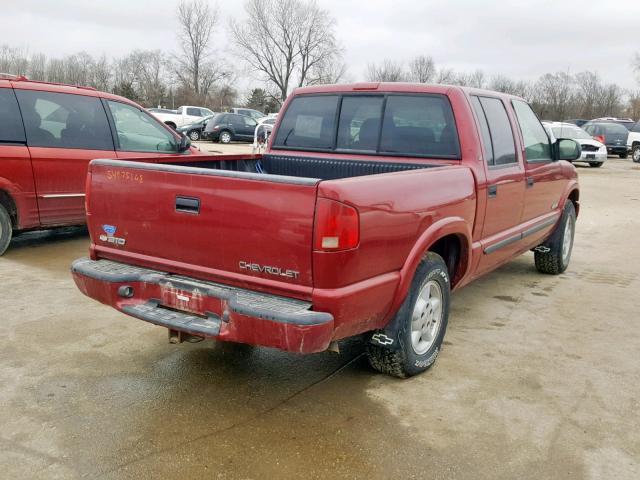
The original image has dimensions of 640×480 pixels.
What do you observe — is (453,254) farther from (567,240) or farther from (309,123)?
(567,240)

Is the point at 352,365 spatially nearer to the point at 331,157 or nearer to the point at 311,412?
the point at 311,412

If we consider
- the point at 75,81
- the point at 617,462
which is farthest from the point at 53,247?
the point at 75,81

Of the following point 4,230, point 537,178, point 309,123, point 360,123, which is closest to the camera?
point 360,123

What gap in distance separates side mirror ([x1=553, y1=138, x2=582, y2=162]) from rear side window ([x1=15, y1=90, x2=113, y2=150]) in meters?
4.94

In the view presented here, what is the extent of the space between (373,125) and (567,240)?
3183 millimetres

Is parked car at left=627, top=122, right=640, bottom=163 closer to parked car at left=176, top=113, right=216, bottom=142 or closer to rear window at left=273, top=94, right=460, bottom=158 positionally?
parked car at left=176, top=113, right=216, bottom=142

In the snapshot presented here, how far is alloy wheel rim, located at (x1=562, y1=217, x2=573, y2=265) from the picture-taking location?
6523mm

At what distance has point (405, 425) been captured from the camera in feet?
10.6

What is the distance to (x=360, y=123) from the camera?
15.7 ft

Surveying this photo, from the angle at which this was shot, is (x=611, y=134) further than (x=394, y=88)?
Yes

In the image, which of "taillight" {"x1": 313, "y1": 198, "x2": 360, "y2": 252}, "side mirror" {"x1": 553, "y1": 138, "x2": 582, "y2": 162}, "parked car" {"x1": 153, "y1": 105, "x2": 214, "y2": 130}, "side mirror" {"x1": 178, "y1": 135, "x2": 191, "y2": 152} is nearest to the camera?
"taillight" {"x1": 313, "y1": 198, "x2": 360, "y2": 252}

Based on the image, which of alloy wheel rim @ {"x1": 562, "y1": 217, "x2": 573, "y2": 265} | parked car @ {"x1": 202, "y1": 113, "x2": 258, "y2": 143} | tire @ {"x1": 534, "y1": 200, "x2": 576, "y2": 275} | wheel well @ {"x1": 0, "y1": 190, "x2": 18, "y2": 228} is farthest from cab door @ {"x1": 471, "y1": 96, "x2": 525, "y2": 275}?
parked car @ {"x1": 202, "y1": 113, "x2": 258, "y2": 143}

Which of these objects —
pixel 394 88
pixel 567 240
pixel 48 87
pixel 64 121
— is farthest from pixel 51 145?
pixel 567 240

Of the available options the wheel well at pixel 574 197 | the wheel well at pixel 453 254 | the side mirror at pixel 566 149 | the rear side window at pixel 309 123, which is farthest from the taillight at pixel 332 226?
the wheel well at pixel 574 197
